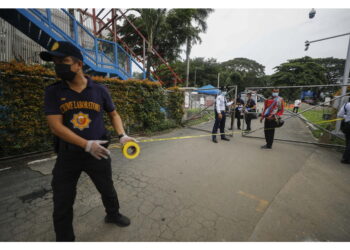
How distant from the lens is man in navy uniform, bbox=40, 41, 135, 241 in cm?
144

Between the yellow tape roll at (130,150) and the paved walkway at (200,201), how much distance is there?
3.14 ft

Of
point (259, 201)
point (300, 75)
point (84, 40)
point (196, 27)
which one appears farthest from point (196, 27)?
point (300, 75)

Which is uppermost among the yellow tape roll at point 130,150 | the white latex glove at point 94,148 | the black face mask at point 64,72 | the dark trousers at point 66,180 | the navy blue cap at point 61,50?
the navy blue cap at point 61,50

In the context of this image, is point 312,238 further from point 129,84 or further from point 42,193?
point 129,84

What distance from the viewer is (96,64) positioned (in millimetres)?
7332

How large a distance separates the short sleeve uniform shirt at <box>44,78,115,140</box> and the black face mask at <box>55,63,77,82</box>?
2.6 inches

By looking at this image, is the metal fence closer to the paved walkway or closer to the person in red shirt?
the paved walkway

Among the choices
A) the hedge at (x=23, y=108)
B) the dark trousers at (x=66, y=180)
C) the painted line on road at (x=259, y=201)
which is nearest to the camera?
the dark trousers at (x=66, y=180)

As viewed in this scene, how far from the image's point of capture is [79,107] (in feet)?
5.04

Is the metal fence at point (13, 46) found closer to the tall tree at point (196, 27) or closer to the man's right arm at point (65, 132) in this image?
the man's right arm at point (65, 132)

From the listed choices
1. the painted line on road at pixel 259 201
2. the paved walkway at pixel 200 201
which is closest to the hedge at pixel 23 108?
the paved walkway at pixel 200 201

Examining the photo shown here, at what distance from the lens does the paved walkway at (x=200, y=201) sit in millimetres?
1941

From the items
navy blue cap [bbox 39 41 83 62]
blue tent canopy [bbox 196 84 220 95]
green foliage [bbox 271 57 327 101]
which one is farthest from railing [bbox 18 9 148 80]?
green foliage [bbox 271 57 327 101]

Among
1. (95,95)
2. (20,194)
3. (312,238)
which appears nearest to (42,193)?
(20,194)
